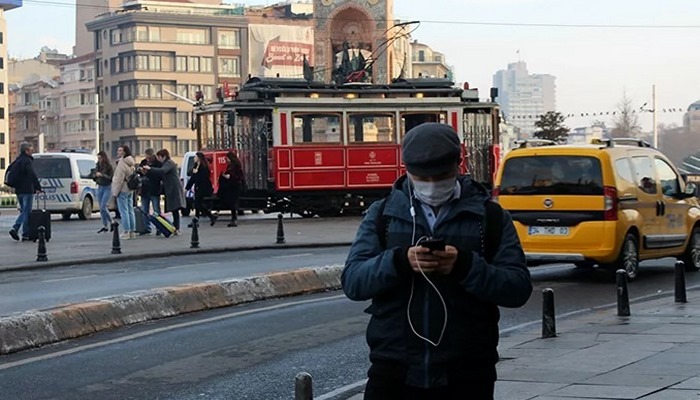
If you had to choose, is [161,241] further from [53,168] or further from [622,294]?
[622,294]

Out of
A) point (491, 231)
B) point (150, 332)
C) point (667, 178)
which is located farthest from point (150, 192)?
point (491, 231)

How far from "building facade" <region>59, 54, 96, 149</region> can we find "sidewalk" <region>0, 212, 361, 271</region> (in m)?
120

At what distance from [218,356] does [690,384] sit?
3.90 m

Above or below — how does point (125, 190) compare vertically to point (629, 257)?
above

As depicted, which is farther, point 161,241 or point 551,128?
point 551,128

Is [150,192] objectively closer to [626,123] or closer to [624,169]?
[624,169]

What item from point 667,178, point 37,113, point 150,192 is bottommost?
point 150,192

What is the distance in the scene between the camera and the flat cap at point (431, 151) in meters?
4.30

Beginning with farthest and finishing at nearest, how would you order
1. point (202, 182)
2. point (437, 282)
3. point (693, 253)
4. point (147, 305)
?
1. point (202, 182)
2. point (693, 253)
3. point (147, 305)
4. point (437, 282)

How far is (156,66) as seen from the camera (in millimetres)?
136125

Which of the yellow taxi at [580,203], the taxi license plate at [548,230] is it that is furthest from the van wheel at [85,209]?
the taxi license plate at [548,230]

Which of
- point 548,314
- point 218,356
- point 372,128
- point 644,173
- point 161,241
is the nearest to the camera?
point 218,356

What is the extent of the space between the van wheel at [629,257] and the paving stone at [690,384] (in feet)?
25.8

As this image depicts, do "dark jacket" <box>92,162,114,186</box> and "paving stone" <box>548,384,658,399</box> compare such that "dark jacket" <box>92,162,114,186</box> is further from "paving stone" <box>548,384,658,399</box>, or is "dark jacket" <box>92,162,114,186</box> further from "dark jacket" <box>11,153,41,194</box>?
"paving stone" <box>548,384,658,399</box>
